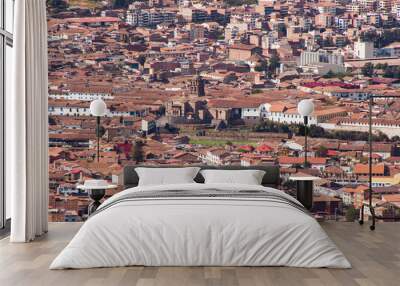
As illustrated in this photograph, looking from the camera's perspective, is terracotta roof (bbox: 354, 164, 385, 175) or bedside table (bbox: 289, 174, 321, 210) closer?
bedside table (bbox: 289, 174, 321, 210)

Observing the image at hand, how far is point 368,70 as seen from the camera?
8.11 m

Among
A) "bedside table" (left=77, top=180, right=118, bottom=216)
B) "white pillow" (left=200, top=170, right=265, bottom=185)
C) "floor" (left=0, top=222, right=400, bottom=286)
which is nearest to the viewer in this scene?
"floor" (left=0, top=222, right=400, bottom=286)

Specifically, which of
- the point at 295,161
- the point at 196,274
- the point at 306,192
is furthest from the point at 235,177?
the point at 196,274

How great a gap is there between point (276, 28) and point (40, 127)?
3386mm

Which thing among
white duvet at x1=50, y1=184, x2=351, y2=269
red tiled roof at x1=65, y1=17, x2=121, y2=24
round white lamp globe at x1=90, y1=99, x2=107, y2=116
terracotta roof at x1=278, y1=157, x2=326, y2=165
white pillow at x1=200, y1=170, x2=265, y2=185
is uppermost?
red tiled roof at x1=65, y1=17, x2=121, y2=24

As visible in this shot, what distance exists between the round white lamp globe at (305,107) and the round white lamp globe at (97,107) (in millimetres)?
2361

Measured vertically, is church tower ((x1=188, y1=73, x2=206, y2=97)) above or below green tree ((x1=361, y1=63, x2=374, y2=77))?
below

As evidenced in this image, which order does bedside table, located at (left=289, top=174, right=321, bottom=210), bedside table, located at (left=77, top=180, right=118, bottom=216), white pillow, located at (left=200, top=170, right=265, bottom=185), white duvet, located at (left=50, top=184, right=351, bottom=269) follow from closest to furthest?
white duvet, located at (left=50, top=184, right=351, bottom=269), bedside table, located at (left=77, top=180, right=118, bottom=216), white pillow, located at (left=200, top=170, right=265, bottom=185), bedside table, located at (left=289, top=174, right=321, bottom=210)

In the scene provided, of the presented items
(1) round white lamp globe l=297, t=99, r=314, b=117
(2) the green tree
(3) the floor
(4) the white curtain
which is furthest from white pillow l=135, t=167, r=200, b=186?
(2) the green tree

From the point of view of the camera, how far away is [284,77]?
8.16 meters

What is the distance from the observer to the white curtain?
619 centimetres

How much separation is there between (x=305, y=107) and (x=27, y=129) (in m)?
3.26

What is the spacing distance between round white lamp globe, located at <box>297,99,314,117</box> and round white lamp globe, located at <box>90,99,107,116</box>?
236 centimetres

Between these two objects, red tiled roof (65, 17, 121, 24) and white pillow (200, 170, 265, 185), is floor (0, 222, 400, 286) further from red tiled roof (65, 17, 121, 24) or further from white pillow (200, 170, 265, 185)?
red tiled roof (65, 17, 121, 24)
